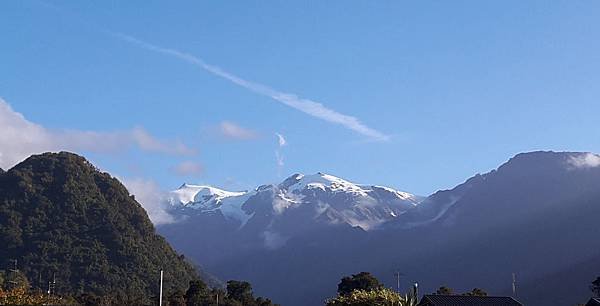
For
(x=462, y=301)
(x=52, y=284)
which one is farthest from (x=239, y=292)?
(x=462, y=301)

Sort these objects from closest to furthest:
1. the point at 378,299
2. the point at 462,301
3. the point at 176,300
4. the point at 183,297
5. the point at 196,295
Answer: the point at 378,299 → the point at 462,301 → the point at 176,300 → the point at 183,297 → the point at 196,295

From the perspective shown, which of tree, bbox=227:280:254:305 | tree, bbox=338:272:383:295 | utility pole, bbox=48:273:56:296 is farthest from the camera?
tree, bbox=227:280:254:305

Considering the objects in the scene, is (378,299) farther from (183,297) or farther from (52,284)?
(52,284)

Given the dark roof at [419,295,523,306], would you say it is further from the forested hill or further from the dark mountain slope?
the dark mountain slope

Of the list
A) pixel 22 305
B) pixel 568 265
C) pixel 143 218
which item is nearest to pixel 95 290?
pixel 143 218

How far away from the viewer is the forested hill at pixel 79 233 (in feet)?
283

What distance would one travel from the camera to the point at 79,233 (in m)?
94.9

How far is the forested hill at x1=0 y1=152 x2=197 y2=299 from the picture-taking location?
8612 cm

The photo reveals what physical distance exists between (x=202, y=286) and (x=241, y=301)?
4.76 meters

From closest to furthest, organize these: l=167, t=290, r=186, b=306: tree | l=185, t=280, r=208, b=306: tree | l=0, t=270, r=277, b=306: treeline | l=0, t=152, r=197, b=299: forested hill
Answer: l=0, t=270, r=277, b=306: treeline < l=167, t=290, r=186, b=306: tree < l=185, t=280, r=208, b=306: tree < l=0, t=152, r=197, b=299: forested hill

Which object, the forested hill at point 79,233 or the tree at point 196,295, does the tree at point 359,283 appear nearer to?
the tree at point 196,295

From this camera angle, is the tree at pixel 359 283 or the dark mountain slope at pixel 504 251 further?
the dark mountain slope at pixel 504 251

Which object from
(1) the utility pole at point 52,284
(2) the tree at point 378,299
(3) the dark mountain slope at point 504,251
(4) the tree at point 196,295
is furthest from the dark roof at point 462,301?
(3) the dark mountain slope at point 504,251

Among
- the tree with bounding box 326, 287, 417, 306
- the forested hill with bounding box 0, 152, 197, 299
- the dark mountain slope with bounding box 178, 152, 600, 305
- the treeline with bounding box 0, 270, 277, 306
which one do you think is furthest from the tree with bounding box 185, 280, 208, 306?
the dark mountain slope with bounding box 178, 152, 600, 305
